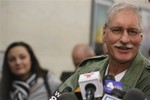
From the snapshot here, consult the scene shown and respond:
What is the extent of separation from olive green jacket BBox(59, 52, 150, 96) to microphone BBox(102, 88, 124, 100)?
151 millimetres

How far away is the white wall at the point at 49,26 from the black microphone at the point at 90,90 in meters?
4.49

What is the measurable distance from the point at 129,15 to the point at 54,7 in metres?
Answer: 4.43

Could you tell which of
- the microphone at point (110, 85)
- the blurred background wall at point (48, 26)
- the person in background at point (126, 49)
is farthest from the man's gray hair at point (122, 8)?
the blurred background wall at point (48, 26)

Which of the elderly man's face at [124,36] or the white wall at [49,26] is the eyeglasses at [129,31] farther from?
the white wall at [49,26]

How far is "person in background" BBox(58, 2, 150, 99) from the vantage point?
2244 millimetres

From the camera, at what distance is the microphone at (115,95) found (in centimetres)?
202

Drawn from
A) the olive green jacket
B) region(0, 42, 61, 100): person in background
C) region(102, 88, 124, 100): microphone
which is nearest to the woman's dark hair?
region(0, 42, 61, 100): person in background

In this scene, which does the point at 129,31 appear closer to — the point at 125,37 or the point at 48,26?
the point at 125,37

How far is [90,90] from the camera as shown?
2.06m

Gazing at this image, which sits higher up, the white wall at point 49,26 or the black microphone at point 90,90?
the black microphone at point 90,90

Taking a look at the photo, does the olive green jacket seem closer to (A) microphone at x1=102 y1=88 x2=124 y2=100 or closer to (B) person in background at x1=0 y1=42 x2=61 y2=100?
(A) microphone at x1=102 y1=88 x2=124 y2=100

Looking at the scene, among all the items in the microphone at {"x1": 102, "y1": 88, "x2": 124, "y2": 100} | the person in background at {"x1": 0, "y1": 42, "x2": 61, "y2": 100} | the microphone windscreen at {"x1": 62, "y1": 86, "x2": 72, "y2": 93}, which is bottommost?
the person in background at {"x1": 0, "y1": 42, "x2": 61, "y2": 100}

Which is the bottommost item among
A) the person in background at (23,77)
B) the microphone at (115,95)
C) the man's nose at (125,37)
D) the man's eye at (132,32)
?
the person in background at (23,77)

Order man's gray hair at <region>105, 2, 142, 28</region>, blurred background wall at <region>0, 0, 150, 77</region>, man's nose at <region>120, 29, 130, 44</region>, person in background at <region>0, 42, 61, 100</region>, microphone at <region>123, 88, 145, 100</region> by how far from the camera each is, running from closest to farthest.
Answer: microphone at <region>123, 88, 145, 100</region> → man's nose at <region>120, 29, 130, 44</region> → man's gray hair at <region>105, 2, 142, 28</region> → person in background at <region>0, 42, 61, 100</region> → blurred background wall at <region>0, 0, 150, 77</region>
